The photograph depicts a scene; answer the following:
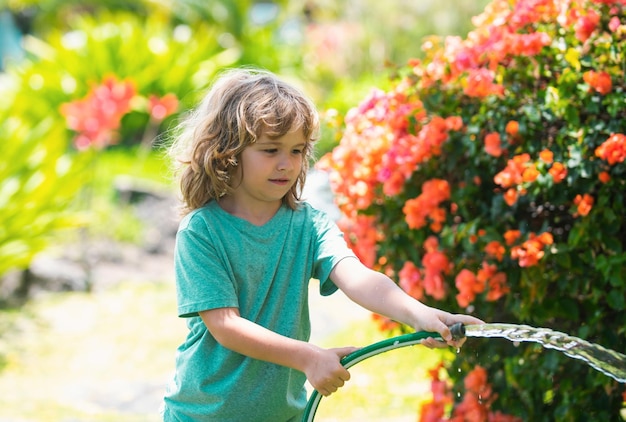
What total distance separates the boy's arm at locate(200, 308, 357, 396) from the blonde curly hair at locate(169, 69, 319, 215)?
34 cm

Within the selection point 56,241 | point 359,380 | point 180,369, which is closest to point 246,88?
point 180,369

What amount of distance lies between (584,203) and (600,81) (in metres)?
0.37

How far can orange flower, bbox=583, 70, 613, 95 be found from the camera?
290 centimetres

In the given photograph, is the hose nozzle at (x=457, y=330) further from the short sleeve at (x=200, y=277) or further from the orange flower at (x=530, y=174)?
the orange flower at (x=530, y=174)

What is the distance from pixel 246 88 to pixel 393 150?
47.7 inches

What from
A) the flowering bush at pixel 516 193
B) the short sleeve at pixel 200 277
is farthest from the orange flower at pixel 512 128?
the short sleeve at pixel 200 277

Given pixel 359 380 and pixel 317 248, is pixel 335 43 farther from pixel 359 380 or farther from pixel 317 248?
pixel 317 248

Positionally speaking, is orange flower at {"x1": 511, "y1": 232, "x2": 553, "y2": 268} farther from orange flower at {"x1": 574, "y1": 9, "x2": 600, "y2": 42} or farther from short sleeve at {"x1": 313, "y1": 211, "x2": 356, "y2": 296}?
short sleeve at {"x1": 313, "y1": 211, "x2": 356, "y2": 296}

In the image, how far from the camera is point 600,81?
290 cm

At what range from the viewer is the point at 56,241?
8234 mm

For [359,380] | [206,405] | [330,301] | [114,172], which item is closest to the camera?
[206,405]

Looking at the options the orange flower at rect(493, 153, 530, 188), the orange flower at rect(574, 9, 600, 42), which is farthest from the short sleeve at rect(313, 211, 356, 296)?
the orange flower at rect(574, 9, 600, 42)

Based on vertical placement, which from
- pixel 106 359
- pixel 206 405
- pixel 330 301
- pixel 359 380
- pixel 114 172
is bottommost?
pixel 206 405

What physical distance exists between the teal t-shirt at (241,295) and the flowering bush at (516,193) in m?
0.75
